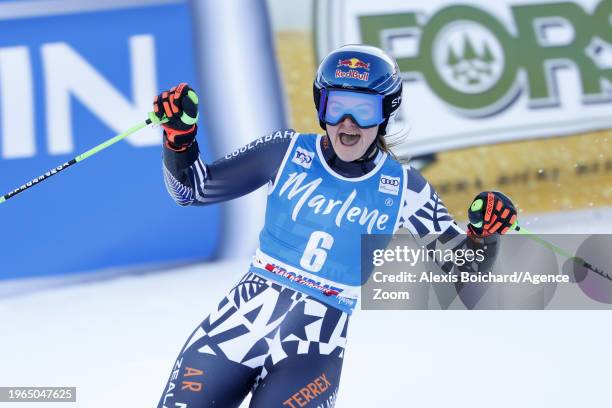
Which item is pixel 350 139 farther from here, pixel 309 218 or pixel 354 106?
pixel 309 218

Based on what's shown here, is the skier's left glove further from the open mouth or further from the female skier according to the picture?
the open mouth

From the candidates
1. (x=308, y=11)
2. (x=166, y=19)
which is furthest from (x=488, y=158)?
(x=166, y=19)

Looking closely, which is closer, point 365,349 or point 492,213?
point 492,213

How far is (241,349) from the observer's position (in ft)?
10.4

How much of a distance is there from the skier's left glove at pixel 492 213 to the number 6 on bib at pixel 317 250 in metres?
0.53

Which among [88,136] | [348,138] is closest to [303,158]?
[348,138]

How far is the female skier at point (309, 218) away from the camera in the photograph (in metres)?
3.15

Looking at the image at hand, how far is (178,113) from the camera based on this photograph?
3.12 m

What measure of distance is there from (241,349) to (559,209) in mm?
4544

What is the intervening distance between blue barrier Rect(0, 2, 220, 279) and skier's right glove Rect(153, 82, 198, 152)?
315cm

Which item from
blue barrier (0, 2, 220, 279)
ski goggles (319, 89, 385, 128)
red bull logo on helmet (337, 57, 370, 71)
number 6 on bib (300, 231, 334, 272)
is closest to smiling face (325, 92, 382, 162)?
ski goggles (319, 89, 385, 128)

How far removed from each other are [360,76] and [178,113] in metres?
0.64

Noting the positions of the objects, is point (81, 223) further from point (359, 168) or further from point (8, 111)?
point (359, 168)

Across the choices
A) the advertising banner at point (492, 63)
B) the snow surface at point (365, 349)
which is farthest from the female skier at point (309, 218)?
the advertising banner at point (492, 63)
